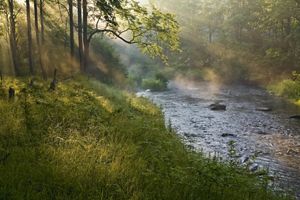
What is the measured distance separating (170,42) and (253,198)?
1997cm

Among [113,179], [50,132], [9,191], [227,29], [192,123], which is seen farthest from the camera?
[227,29]

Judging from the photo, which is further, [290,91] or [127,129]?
[290,91]

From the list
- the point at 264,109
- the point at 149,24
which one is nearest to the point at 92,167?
the point at 149,24

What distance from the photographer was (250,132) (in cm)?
1786

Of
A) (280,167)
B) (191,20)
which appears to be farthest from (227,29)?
(280,167)

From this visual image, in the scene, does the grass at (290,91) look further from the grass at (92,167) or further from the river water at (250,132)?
the grass at (92,167)

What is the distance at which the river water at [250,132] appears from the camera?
12367 mm

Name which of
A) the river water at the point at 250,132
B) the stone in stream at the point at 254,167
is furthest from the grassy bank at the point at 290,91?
the stone in stream at the point at 254,167

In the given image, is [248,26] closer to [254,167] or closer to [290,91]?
[290,91]

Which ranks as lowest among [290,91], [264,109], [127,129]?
[264,109]

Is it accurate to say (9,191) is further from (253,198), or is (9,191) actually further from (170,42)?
(170,42)

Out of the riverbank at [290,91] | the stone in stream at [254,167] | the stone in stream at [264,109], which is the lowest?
the stone in stream at [254,167]

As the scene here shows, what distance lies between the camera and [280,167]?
12.0 meters

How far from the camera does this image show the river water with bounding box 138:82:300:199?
487 inches
